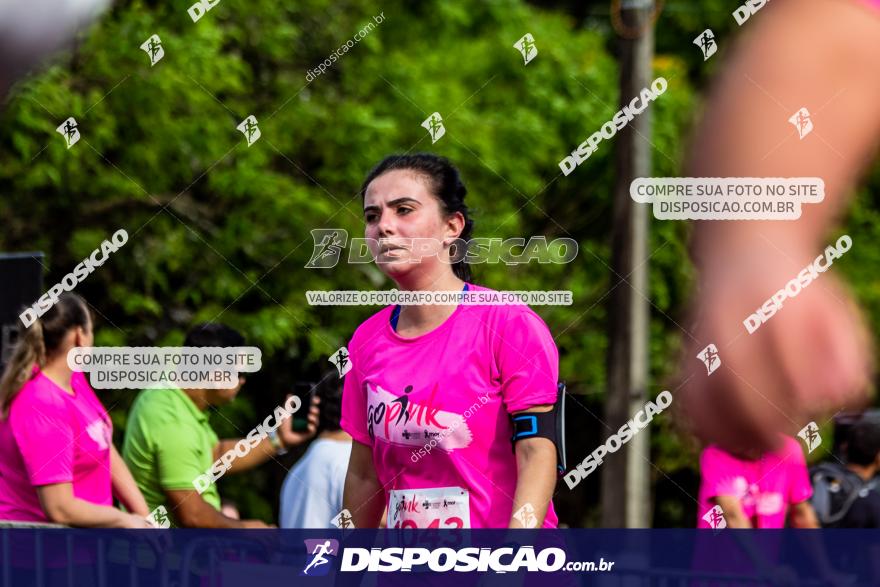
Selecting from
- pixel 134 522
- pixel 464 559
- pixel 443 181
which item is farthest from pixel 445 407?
pixel 134 522

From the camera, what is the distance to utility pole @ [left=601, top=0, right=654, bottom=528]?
753cm

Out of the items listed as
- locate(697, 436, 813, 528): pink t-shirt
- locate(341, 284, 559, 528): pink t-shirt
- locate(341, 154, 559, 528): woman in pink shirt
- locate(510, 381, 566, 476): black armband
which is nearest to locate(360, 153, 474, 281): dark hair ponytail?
locate(341, 154, 559, 528): woman in pink shirt

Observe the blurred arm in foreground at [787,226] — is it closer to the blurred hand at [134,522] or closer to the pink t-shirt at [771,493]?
the pink t-shirt at [771,493]

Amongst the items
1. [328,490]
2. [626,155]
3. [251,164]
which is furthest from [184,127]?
[328,490]

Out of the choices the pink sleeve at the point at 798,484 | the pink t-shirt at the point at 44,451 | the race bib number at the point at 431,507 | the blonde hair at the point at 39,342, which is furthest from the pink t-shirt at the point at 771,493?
the blonde hair at the point at 39,342

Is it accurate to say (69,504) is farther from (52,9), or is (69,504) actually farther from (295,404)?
(52,9)

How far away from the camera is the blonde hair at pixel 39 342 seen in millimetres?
4293

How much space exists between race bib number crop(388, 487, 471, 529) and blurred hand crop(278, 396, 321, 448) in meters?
1.74

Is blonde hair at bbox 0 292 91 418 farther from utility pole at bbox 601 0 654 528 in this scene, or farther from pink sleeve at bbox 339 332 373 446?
utility pole at bbox 601 0 654 528

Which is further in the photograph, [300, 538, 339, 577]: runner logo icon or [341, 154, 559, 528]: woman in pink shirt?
[300, 538, 339, 577]: runner logo icon

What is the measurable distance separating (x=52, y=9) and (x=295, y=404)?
15.6 feet

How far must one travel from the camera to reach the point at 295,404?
5273 millimetres

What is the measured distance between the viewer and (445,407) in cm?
320

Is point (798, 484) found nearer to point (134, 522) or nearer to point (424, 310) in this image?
point (424, 310)
